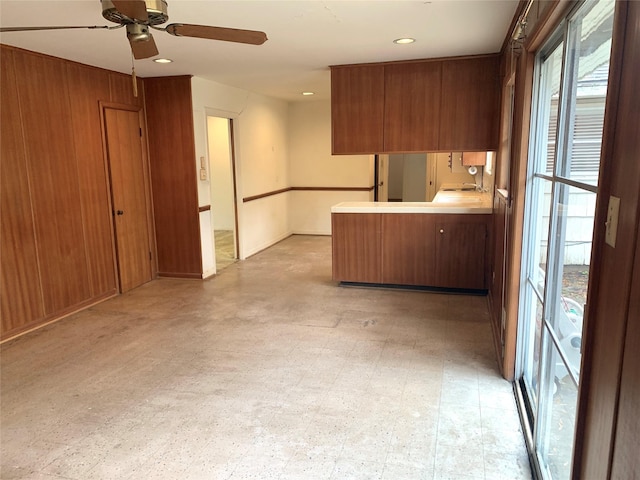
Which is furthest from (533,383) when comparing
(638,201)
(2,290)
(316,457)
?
(2,290)

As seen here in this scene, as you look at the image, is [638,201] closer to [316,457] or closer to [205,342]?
[316,457]

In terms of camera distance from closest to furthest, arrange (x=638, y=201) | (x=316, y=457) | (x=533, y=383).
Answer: (x=638, y=201) < (x=316, y=457) < (x=533, y=383)

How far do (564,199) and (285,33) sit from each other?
7.60ft

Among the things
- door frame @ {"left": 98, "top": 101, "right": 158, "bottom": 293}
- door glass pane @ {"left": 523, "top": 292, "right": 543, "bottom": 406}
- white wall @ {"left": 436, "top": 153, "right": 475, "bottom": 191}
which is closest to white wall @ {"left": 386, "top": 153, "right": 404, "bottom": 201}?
white wall @ {"left": 436, "top": 153, "right": 475, "bottom": 191}

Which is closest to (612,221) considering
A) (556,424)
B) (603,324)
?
(603,324)

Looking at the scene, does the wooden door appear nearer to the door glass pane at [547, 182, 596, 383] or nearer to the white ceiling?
the white ceiling

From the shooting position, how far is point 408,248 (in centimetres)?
448

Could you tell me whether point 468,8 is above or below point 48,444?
above

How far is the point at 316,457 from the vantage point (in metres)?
2.08

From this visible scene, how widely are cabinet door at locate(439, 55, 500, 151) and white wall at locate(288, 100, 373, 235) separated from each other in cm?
317

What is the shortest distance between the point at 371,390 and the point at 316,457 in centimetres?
67

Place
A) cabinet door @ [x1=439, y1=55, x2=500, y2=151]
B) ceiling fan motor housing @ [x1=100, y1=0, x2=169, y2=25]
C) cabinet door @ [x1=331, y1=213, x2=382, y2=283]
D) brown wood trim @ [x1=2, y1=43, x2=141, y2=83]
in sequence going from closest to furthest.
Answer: ceiling fan motor housing @ [x1=100, y1=0, x2=169, y2=25] → brown wood trim @ [x1=2, y1=43, x2=141, y2=83] → cabinet door @ [x1=439, y1=55, x2=500, y2=151] → cabinet door @ [x1=331, y1=213, x2=382, y2=283]

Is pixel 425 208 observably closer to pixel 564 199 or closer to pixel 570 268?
pixel 564 199

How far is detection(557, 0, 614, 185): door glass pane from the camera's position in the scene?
1305 mm
